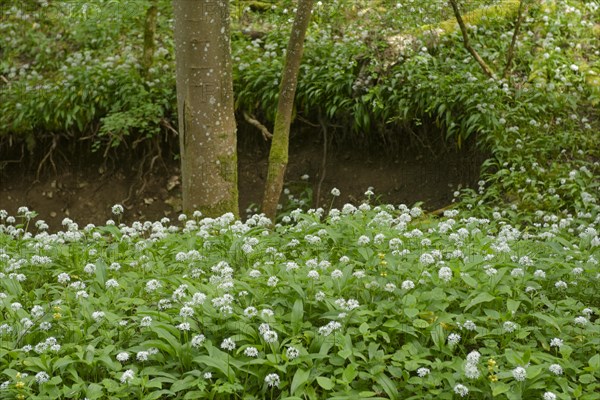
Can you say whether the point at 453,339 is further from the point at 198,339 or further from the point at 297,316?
the point at 198,339

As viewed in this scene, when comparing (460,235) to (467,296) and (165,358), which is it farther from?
(165,358)

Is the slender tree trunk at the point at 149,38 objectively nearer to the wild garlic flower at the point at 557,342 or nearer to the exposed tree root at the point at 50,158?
the exposed tree root at the point at 50,158

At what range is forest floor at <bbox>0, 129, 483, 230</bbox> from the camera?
1019 cm

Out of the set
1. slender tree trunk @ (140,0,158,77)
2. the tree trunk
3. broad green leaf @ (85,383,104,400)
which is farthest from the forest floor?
broad green leaf @ (85,383,104,400)

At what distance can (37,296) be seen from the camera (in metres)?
5.50

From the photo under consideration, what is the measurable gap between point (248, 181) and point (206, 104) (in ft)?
11.3

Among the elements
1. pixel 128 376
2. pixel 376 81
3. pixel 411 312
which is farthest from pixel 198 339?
pixel 376 81

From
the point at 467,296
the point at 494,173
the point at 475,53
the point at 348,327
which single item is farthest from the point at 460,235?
the point at 475,53

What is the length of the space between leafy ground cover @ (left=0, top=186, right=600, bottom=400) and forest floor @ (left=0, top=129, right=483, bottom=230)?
4034mm

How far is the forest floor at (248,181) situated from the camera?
10.2 metres

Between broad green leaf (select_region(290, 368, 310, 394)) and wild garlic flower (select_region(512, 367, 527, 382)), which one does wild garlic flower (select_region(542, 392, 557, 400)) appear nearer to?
wild garlic flower (select_region(512, 367, 527, 382))

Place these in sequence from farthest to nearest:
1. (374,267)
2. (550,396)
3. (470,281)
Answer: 1. (374,267)
2. (470,281)
3. (550,396)

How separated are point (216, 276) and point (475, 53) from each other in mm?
5961

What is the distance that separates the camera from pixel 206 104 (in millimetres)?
7934
